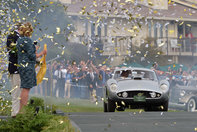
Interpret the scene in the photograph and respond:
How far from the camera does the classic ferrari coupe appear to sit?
12.6 metres

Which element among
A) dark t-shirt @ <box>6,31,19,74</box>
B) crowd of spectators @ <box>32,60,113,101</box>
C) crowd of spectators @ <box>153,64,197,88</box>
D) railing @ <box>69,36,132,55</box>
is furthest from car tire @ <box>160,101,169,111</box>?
railing @ <box>69,36,132,55</box>

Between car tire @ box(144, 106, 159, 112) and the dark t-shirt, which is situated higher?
the dark t-shirt

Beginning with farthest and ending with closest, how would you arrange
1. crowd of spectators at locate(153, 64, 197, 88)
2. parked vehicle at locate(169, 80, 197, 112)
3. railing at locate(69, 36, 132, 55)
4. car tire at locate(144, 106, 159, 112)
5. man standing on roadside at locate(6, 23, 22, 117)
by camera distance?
1. railing at locate(69, 36, 132, 55)
2. crowd of spectators at locate(153, 64, 197, 88)
3. parked vehicle at locate(169, 80, 197, 112)
4. car tire at locate(144, 106, 159, 112)
5. man standing on roadside at locate(6, 23, 22, 117)

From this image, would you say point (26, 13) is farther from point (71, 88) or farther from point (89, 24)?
point (89, 24)

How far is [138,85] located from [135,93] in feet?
0.93

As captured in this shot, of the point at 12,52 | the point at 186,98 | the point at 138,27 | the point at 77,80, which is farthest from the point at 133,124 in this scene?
the point at 138,27

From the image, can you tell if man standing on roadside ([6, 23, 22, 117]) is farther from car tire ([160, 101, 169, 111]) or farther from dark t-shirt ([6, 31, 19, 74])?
car tire ([160, 101, 169, 111])

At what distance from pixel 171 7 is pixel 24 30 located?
35805 mm

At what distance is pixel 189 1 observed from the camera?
4319 centimetres

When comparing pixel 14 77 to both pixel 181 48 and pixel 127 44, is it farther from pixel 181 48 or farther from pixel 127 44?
pixel 181 48

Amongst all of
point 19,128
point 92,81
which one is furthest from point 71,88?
point 19,128

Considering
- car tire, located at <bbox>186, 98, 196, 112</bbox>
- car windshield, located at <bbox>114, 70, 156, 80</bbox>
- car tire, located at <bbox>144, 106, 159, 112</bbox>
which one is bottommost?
car tire, located at <bbox>186, 98, 196, 112</bbox>

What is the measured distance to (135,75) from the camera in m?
13.4

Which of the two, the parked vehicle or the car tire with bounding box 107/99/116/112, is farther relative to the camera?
the parked vehicle
